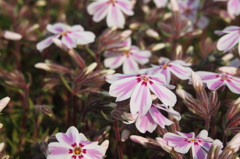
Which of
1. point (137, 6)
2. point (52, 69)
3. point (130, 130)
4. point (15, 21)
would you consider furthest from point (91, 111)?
point (137, 6)

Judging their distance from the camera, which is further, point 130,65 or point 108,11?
point 108,11

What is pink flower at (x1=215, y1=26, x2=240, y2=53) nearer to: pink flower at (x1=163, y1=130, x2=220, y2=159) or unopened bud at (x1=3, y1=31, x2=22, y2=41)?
pink flower at (x1=163, y1=130, x2=220, y2=159)

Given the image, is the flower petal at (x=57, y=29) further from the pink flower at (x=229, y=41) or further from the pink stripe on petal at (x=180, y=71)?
the pink flower at (x=229, y=41)

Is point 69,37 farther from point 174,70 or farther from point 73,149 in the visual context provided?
point 73,149

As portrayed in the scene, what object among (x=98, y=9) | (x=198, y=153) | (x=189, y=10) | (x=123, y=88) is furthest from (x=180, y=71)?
(x=189, y=10)

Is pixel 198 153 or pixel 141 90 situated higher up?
pixel 141 90

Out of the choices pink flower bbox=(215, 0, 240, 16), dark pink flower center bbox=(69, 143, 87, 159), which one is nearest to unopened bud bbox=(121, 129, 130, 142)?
dark pink flower center bbox=(69, 143, 87, 159)
